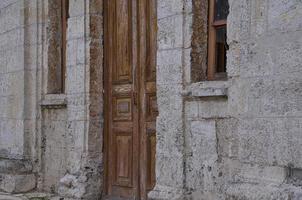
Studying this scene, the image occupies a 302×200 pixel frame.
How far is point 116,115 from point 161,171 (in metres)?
1.26

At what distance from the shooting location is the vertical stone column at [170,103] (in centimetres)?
504

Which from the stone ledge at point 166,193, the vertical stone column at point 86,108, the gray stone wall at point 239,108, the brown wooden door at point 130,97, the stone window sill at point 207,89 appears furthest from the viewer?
the vertical stone column at point 86,108

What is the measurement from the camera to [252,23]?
13.8 feet

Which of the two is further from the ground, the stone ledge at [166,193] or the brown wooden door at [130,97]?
the brown wooden door at [130,97]

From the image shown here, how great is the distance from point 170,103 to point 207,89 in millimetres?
517

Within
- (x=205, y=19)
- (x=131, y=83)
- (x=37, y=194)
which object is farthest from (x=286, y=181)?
(x=37, y=194)

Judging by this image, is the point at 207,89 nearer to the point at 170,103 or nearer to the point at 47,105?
the point at 170,103

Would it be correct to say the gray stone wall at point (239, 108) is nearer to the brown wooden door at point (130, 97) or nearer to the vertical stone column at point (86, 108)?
the brown wooden door at point (130, 97)

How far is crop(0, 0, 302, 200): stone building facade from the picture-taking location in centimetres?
394

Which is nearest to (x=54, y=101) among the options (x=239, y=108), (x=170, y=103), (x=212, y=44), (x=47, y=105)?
(x=47, y=105)

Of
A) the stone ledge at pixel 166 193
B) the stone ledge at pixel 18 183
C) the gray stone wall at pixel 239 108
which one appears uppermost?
the gray stone wall at pixel 239 108

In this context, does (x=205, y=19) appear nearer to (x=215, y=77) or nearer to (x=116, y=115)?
(x=215, y=77)

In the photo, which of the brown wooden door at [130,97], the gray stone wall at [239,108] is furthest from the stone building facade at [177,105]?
the brown wooden door at [130,97]

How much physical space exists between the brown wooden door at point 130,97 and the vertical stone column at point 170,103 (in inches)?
16.1
